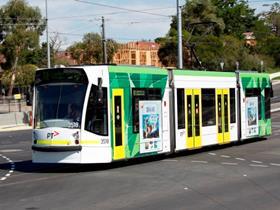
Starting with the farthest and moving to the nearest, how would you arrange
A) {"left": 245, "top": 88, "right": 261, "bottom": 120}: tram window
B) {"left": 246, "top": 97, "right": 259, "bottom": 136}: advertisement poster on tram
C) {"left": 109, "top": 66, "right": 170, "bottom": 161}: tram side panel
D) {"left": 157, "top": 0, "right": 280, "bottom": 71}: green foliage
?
1. {"left": 157, "top": 0, "right": 280, "bottom": 71}: green foliage
2. {"left": 245, "top": 88, "right": 261, "bottom": 120}: tram window
3. {"left": 246, "top": 97, "right": 259, "bottom": 136}: advertisement poster on tram
4. {"left": 109, "top": 66, "right": 170, "bottom": 161}: tram side panel

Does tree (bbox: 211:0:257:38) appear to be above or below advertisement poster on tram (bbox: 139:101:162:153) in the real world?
above

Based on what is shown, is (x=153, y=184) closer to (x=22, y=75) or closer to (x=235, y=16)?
(x=22, y=75)

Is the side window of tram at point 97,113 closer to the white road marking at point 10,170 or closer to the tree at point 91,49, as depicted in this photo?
the white road marking at point 10,170

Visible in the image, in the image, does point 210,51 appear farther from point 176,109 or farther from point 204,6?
point 176,109

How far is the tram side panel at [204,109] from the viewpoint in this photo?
21.0 m

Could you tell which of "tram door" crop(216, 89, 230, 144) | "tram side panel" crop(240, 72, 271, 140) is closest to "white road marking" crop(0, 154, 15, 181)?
"tram door" crop(216, 89, 230, 144)

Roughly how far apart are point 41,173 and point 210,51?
78.8 metres

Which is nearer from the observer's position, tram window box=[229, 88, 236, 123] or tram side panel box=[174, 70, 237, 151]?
tram side panel box=[174, 70, 237, 151]

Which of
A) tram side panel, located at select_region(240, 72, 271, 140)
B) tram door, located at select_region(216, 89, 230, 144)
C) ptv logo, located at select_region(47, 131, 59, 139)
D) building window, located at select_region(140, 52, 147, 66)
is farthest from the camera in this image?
building window, located at select_region(140, 52, 147, 66)

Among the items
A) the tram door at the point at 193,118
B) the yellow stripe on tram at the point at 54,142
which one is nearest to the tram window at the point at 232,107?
the tram door at the point at 193,118

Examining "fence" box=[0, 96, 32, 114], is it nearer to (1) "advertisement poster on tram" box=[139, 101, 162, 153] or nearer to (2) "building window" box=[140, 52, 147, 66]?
(1) "advertisement poster on tram" box=[139, 101, 162, 153]

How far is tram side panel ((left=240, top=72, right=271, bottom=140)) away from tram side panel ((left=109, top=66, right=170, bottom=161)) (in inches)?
239

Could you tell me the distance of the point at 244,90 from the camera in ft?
84.1

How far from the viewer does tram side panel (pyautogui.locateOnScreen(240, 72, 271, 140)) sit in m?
25.5
